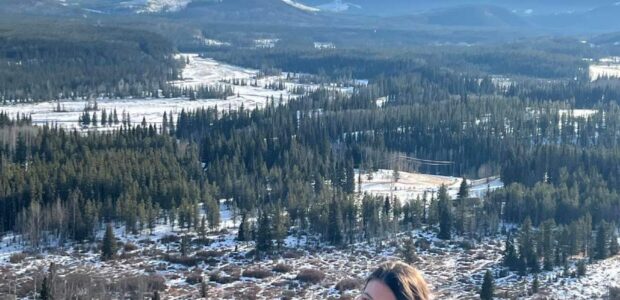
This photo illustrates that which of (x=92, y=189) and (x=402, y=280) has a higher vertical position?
(x=402, y=280)

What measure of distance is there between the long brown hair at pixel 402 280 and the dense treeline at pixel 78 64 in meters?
133

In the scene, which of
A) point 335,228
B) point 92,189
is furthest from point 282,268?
point 92,189

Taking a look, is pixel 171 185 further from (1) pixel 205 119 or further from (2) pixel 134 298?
(1) pixel 205 119

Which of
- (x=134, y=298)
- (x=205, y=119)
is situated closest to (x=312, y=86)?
(x=205, y=119)

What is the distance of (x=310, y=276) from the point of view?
5575 cm

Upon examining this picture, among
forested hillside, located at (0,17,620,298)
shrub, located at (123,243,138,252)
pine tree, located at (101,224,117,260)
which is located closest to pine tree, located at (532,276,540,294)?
forested hillside, located at (0,17,620,298)

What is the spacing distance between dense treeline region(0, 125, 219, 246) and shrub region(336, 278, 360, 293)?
14532 mm

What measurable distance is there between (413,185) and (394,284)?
74.2 m

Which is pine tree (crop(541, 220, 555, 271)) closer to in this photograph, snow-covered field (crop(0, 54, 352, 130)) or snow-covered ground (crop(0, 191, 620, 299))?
snow-covered ground (crop(0, 191, 620, 299))

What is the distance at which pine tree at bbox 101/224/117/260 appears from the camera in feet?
193

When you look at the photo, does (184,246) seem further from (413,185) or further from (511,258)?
(413,185)

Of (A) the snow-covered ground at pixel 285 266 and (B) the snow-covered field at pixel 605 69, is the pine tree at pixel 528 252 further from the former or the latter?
(B) the snow-covered field at pixel 605 69

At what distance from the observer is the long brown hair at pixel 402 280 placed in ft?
35.8

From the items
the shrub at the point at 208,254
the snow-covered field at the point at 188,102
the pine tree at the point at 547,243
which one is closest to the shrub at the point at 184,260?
the shrub at the point at 208,254
